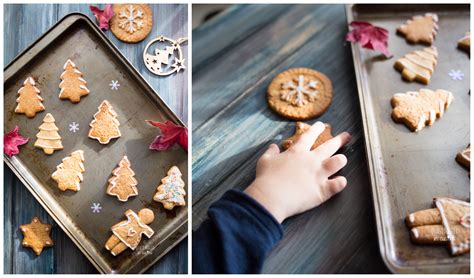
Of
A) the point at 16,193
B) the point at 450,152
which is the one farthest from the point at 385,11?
the point at 16,193

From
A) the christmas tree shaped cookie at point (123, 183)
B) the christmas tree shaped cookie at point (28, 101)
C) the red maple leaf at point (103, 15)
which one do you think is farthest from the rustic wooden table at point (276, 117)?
the christmas tree shaped cookie at point (28, 101)

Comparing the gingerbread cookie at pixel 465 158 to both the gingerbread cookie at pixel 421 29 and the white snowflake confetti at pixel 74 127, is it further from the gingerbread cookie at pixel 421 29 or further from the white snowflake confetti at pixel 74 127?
the white snowflake confetti at pixel 74 127

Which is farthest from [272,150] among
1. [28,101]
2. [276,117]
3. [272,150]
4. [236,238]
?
[28,101]

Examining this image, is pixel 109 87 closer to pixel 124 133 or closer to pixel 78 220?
pixel 124 133

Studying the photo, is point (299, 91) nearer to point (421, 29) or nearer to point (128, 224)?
point (421, 29)

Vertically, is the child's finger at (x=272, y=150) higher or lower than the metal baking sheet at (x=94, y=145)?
lower

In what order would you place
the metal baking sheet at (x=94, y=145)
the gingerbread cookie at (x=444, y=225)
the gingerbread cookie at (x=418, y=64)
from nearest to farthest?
the gingerbread cookie at (x=444, y=225) → the metal baking sheet at (x=94, y=145) → the gingerbread cookie at (x=418, y=64)

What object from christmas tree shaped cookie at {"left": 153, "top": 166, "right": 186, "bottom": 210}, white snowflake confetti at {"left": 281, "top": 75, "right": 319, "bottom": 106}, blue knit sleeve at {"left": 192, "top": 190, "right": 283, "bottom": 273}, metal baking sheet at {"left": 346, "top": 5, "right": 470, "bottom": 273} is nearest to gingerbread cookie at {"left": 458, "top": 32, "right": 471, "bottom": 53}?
metal baking sheet at {"left": 346, "top": 5, "right": 470, "bottom": 273}
